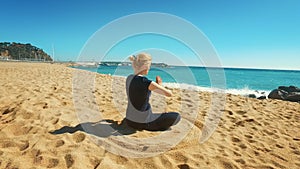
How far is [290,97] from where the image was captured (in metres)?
10.4

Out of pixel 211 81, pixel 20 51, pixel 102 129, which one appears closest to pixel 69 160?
pixel 102 129

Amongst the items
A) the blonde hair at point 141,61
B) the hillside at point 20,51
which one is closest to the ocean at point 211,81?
the blonde hair at point 141,61

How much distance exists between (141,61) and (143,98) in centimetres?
63

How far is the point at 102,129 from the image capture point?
357 centimetres

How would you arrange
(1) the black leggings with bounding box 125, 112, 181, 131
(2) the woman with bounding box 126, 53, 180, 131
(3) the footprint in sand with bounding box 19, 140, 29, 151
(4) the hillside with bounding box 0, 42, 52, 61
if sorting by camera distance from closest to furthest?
(3) the footprint in sand with bounding box 19, 140, 29, 151, (2) the woman with bounding box 126, 53, 180, 131, (1) the black leggings with bounding box 125, 112, 181, 131, (4) the hillside with bounding box 0, 42, 52, 61

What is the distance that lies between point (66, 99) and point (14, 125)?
79.6 inches

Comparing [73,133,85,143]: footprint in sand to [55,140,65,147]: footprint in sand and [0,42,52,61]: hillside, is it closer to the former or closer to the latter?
[55,140,65,147]: footprint in sand

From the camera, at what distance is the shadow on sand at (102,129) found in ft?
11.0

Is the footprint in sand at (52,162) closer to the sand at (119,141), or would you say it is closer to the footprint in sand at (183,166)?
the sand at (119,141)

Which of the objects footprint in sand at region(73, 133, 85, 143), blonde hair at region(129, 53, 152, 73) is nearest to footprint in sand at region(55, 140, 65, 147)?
footprint in sand at region(73, 133, 85, 143)

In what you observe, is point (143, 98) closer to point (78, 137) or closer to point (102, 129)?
point (102, 129)

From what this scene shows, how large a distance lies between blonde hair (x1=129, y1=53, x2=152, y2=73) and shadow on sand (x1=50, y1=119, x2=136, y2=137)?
1.09m

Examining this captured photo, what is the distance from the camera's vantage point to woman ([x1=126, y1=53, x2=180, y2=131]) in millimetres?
3319

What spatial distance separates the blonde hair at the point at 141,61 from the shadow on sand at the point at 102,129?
1.09 meters
